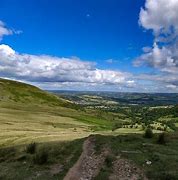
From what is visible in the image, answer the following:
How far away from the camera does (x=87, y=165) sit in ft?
106

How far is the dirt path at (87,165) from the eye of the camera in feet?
97.5

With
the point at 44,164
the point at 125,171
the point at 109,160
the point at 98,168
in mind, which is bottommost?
the point at 44,164

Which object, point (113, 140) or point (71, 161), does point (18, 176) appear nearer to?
point (71, 161)

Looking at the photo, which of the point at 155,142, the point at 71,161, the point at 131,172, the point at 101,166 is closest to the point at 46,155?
the point at 71,161

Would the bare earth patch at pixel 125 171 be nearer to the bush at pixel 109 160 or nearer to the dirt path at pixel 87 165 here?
the bush at pixel 109 160

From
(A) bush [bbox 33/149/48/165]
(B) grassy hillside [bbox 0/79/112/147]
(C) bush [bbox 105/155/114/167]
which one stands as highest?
(C) bush [bbox 105/155/114/167]

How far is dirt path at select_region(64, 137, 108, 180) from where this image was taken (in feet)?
97.5

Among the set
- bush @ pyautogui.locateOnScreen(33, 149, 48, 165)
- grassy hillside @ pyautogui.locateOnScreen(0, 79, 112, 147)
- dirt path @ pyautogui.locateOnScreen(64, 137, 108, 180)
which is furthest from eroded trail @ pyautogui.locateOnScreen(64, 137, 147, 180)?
grassy hillside @ pyautogui.locateOnScreen(0, 79, 112, 147)

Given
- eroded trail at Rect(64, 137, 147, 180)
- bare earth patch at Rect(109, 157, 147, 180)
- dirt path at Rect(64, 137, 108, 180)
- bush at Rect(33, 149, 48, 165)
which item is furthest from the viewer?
bush at Rect(33, 149, 48, 165)

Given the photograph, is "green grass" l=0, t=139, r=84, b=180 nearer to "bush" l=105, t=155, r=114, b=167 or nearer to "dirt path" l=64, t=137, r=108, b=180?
"dirt path" l=64, t=137, r=108, b=180

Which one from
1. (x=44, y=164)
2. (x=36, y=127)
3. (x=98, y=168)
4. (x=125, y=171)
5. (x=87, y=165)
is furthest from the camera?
(x=36, y=127)

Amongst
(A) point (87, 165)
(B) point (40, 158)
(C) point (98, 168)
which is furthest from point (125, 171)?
(B) point (40, 158)

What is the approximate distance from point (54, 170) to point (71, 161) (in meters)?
2.27

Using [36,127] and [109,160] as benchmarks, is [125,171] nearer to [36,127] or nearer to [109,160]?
[109,160]
